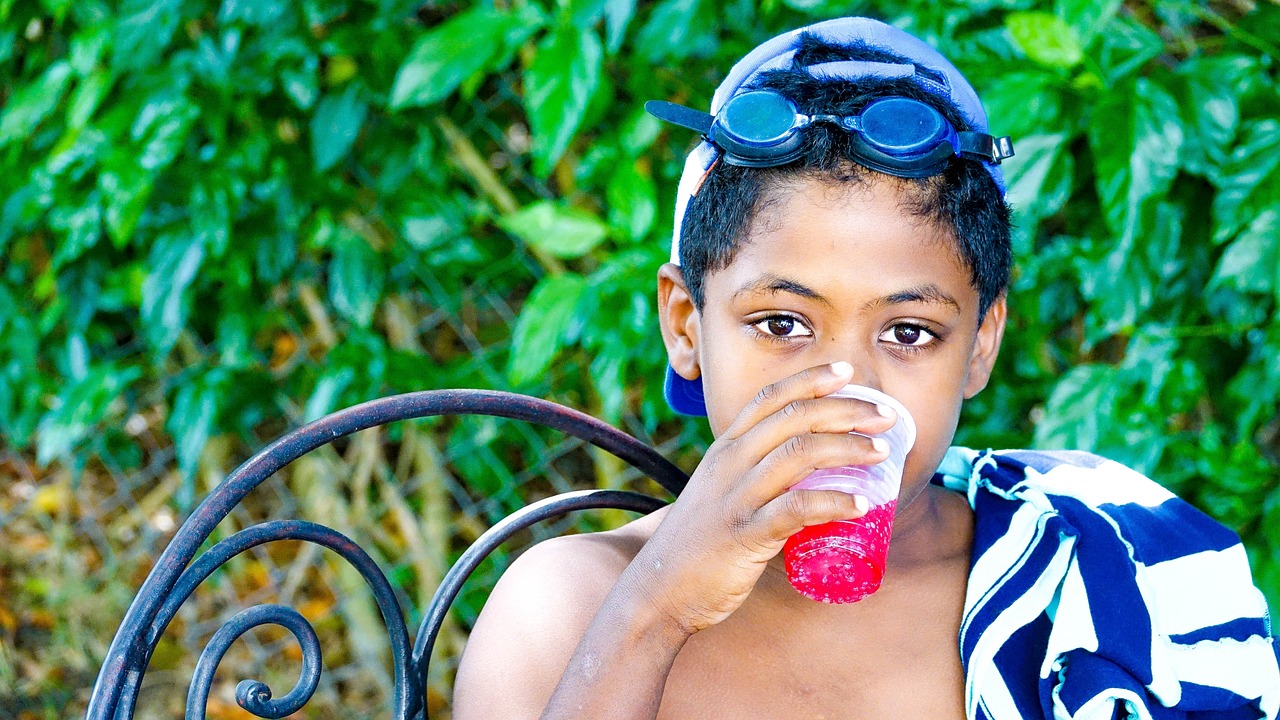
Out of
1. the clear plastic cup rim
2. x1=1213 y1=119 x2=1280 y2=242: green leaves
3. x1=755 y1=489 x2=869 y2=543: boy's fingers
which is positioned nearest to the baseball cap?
the clear plastic cup rim

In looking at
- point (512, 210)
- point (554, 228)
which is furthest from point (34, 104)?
point (554, 228)

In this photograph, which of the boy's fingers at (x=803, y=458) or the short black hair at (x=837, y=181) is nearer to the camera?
the boy's fingers at (x=803, y=458)

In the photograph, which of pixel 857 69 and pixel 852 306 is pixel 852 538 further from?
pixel 857 69

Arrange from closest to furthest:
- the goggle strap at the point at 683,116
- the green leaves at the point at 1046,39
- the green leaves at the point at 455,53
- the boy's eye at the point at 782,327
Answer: the boy's eye at the point at 782,327, the goggle strap at the point at 683,116, the green leaves at the point at 1046,39, the green leaves at the point at 455,53

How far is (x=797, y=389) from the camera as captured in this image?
3.85 ft

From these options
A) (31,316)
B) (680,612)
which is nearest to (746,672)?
(680,612)

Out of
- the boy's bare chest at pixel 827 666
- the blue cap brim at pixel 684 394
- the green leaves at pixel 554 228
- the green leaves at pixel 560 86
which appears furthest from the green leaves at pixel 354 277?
the boy's bare chest at pixel 827 666

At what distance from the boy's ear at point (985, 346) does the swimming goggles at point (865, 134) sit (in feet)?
0.85

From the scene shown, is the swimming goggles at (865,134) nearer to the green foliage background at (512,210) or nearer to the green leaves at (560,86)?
the green foliage background at (512,210)

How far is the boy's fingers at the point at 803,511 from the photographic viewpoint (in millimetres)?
1118

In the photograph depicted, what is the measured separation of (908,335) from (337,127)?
172 cm

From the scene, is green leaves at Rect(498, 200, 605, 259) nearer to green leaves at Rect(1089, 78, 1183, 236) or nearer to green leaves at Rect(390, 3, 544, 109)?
green leaves at Rect(390, 3, 544, 109)

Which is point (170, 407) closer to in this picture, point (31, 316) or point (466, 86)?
point (31, 316)

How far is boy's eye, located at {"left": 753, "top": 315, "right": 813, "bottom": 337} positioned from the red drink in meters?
0.26
